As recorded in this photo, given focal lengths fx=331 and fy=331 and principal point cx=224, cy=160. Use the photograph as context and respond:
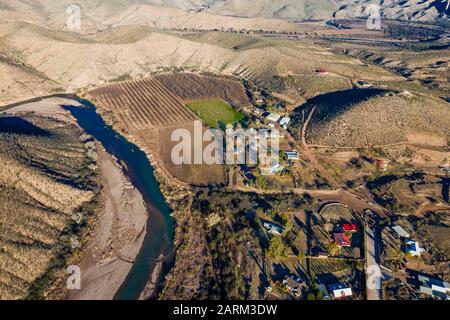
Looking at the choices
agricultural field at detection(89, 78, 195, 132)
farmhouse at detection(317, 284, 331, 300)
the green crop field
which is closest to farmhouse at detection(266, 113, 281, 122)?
the green crop field

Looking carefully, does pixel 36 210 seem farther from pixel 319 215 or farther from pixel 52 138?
pixel 319 215

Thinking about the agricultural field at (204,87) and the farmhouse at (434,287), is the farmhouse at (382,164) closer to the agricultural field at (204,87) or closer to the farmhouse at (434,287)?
the farmhouse at (434,287)

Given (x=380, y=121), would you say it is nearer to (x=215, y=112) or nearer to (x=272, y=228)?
(x=215, y=112)

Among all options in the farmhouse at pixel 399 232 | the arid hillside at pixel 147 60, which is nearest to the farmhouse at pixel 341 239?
the farmhouse at pixel 399 232

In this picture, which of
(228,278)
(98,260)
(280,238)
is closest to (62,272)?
(98,260)

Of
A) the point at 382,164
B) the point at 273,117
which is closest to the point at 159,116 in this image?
the point at 273,117

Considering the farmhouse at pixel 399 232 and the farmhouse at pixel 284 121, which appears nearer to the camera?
the farmhouse at pixel 399 232
